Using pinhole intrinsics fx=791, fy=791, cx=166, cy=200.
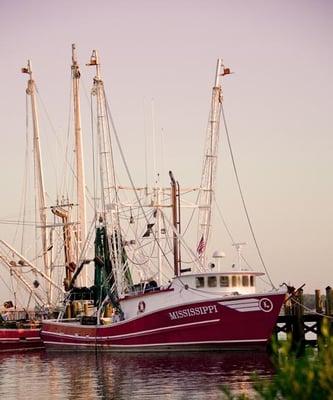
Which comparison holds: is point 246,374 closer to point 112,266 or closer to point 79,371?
point 79,371

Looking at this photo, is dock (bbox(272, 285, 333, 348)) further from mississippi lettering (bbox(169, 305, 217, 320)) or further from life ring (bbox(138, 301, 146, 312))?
life ring (bbox(138, 301, 146, 312))

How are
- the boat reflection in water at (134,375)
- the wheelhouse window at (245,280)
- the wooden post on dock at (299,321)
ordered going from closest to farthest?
1. the boat reflection in water at (134,375)
2. the wheelhouse window at (245,280)
3. the wooden post on dock at (299,321)

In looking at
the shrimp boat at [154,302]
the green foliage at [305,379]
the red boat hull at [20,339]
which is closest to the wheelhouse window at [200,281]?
the shrimp boat at [154,302]

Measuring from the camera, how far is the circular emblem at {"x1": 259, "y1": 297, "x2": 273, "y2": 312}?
4966 centimetres

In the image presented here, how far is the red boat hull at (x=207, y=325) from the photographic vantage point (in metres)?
49.8

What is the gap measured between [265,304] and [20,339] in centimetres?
2997

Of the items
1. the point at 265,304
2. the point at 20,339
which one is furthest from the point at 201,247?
the point at 20,339

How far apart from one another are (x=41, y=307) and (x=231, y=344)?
2912 cm

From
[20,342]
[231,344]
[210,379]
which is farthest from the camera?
[20,342]

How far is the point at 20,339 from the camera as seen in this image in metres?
71.7

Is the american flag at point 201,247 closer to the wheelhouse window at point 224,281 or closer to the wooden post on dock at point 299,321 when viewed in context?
the wooden post on dock at point 299,321


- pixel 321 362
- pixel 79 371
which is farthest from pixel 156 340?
pixel 321 362

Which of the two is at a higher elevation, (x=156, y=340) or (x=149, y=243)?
(x=149, y=243)

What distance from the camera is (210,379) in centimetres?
3847
